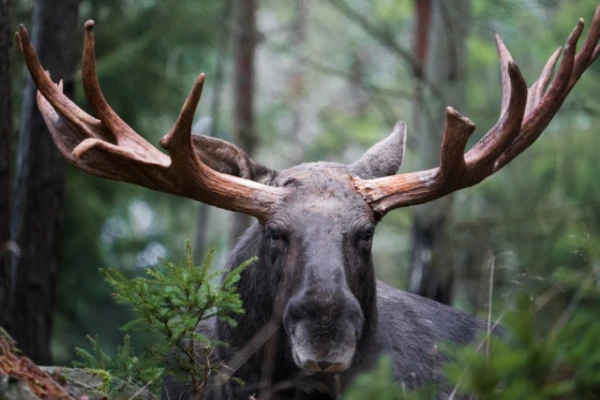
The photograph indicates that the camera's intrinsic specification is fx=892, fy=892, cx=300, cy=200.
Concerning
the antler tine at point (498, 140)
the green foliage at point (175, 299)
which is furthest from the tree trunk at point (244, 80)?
the green foliage at point (175, 299)

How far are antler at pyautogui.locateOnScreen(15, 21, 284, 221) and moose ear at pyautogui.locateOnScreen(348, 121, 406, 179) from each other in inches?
33.7

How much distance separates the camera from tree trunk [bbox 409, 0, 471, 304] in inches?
424

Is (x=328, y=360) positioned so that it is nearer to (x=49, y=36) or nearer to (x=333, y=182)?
(x=333, y=182)

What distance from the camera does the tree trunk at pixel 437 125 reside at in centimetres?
1077

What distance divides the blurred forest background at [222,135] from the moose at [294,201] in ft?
3.93

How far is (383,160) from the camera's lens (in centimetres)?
663

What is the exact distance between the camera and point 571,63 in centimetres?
579

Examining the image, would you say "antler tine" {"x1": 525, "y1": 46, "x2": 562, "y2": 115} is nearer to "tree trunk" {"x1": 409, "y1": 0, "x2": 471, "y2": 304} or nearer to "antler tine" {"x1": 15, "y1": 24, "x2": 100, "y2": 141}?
"antler tine" {"x1": 15, "y1": 24, "x2": 100, "y2": 141}

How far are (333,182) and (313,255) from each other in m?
0.73

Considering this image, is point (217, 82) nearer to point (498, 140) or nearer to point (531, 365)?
point (498, 140)

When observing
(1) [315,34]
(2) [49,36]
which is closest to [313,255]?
(2) [49,36]

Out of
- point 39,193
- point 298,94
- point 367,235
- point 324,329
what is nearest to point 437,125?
point 39,193

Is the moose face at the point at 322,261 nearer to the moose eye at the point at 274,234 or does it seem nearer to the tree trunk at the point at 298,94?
the moose eye at the point at 274,234

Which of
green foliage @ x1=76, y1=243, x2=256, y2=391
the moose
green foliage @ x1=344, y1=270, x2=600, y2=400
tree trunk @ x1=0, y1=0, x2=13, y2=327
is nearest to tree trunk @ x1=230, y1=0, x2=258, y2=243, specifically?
tree trunk @ x1=0, y1=0, x2=13, y2=327
